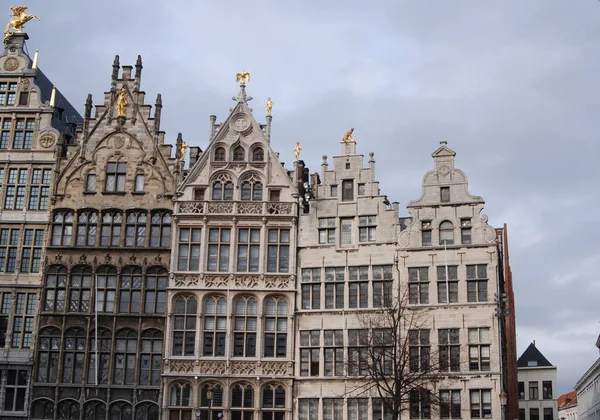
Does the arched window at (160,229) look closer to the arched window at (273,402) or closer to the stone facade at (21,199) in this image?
the stone facade at (21,199)

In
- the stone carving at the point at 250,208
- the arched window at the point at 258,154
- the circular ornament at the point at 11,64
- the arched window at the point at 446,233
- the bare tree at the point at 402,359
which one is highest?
the circular ornament at the point at 11,64

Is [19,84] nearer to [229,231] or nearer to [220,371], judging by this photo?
[229,231]

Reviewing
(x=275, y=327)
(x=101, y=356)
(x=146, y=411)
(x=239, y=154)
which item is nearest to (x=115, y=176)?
(x=239, y=154)

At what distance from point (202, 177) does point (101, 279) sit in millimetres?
7413

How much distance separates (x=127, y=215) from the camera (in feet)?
140

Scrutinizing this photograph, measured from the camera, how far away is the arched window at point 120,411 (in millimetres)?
40188

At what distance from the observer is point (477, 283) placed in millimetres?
39438

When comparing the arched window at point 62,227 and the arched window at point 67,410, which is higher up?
the arched window at point 62,227

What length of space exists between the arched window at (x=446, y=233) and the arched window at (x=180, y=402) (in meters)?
14.5

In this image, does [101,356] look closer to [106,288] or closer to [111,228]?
[106,288]

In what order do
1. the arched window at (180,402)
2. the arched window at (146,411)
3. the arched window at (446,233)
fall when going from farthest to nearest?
the arched window at (446,233), the arched window at (146,411), the arched window at (180,402)

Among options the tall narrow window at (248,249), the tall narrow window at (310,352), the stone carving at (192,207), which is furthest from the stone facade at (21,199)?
the tall narrow window at (310,352)

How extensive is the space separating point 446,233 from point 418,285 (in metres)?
2.97

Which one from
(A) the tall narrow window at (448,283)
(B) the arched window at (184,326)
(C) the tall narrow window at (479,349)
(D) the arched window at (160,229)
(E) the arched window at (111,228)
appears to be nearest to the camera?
(C) the tall narrow window at (479,349)
